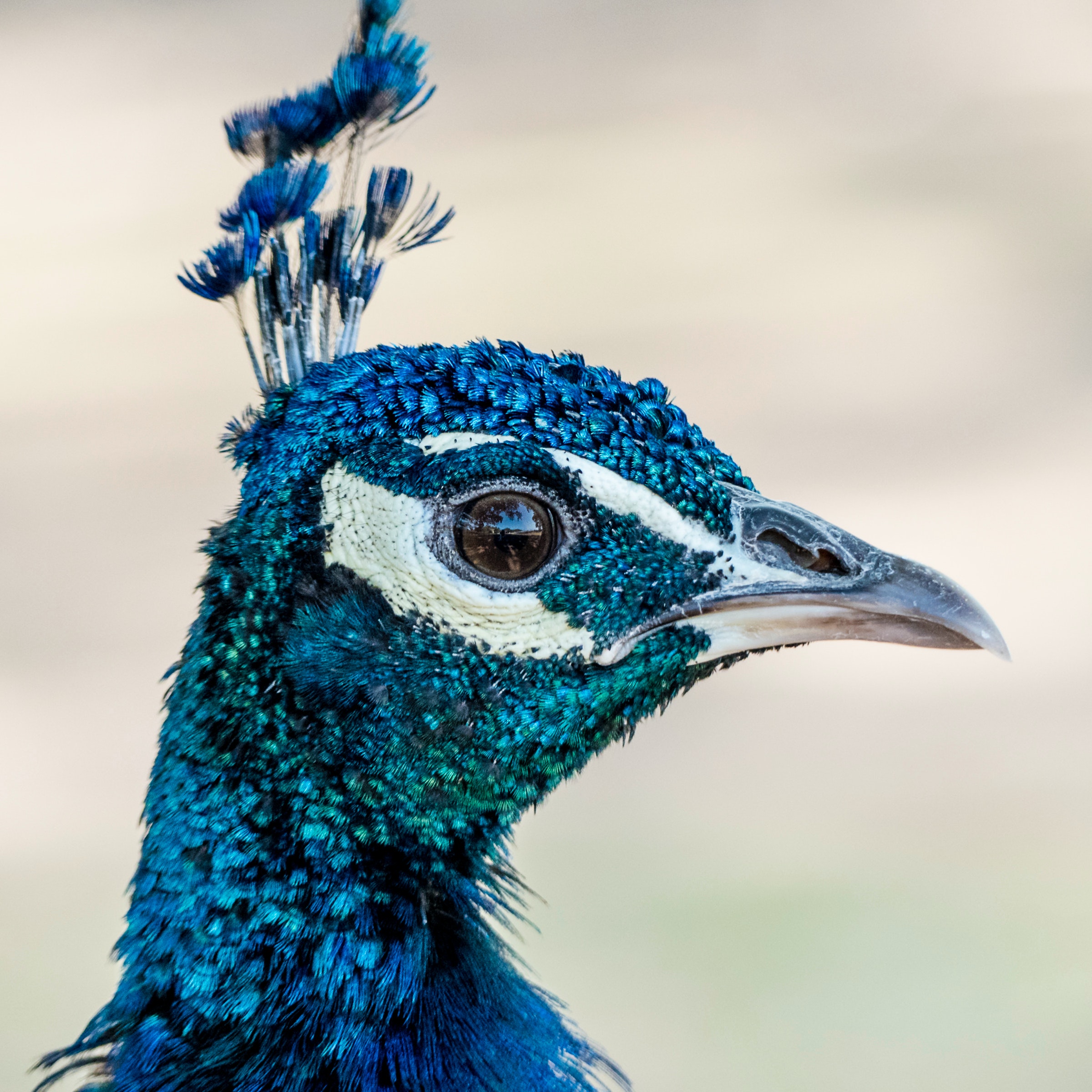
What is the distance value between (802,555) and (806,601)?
0.15 feet

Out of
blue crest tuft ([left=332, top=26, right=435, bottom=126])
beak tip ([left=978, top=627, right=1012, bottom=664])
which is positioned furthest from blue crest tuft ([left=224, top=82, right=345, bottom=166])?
beak tip ([left=978, top=627, right=1012, bottom=664])

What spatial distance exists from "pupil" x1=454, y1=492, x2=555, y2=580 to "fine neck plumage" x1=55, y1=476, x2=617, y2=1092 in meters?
0.11

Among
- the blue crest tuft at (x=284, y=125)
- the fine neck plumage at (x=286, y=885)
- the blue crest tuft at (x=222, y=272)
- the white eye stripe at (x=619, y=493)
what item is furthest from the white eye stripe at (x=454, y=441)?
the blue crest tuft at (x=284, y=125)

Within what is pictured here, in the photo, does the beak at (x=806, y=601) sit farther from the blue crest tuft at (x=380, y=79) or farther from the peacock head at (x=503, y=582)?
the blue crest tuft at (x=380, y=79)

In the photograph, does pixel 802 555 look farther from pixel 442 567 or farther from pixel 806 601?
pixel 442 567

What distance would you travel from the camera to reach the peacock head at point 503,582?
1124 millimetres

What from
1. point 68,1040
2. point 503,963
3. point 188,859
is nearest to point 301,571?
point 188,859

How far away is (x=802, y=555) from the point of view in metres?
1.18

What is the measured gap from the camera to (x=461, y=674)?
112cm

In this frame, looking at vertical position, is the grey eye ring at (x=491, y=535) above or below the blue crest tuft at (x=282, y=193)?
below

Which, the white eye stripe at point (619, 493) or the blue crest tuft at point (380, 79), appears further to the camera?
the blue crest tuft at point (380, 79)

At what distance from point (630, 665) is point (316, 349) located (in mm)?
481

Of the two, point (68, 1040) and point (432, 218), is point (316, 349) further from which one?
point (68, 1040)

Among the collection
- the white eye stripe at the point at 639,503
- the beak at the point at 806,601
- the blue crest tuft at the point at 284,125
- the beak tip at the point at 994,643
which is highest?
the blue crest tuft at the point at 284,125
